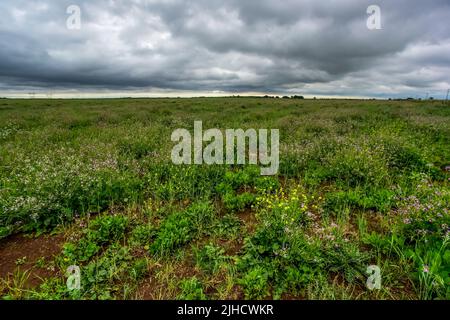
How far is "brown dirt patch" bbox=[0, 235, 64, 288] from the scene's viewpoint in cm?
298

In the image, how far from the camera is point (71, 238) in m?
3.52

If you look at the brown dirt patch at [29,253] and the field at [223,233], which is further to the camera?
the brown dirt patch at [29,253]

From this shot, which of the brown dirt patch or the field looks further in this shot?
the brown dirt patch

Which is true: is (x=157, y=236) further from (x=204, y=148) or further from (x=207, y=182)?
(x=204, y=148)

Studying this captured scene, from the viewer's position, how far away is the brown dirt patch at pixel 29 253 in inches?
117

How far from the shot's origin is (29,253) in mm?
3336

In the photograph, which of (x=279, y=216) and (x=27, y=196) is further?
(x=27, y=196)

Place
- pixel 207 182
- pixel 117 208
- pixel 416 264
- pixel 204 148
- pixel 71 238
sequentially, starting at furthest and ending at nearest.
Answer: pixel 204 148 < pixel 207 182 < pixel 117 208 < pixel 71 238 < pixel 416 264

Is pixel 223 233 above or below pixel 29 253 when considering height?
above

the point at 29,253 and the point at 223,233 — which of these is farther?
the point at 223,233

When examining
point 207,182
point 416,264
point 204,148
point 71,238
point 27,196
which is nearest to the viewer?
point 416,264

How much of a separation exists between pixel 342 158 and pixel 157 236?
4964 millimetres
